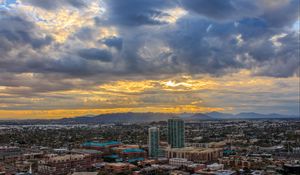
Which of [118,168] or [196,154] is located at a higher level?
[196,154]

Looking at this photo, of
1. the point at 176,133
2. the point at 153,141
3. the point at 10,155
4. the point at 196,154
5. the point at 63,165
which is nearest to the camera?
the point at 63,165

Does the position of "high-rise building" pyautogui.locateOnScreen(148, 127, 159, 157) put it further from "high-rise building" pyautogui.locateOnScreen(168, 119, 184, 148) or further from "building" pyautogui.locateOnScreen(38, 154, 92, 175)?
"building" pyautogui.locateOnScreen(38, 154, 92, 175)

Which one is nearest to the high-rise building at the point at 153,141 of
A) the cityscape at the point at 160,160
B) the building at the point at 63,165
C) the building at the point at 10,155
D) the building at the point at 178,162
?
the cityscape at the point at 160,160

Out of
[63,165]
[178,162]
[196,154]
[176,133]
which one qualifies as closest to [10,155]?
[63,165]

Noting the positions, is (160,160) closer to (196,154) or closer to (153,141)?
(196,154)

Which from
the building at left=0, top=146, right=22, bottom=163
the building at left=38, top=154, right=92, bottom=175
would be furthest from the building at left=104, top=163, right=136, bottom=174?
the building at left=0, top=146, right=22, bottom=163

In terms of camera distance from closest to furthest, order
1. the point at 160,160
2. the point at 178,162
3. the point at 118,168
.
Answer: the point at 118,168 < the point at 178,162 < the point at 160,160
